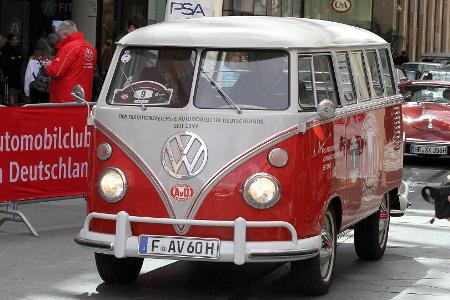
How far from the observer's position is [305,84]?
9.70m

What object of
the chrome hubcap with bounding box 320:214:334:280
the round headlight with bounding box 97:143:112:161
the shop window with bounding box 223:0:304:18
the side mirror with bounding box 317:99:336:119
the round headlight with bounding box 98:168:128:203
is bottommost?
the chrome hubcap with bounding box 320:214:334:280

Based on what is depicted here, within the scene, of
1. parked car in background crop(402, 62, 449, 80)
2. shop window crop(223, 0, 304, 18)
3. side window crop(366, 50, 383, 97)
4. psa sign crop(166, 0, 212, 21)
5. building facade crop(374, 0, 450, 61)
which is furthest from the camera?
building facade crop(374, 0, 450, 61)

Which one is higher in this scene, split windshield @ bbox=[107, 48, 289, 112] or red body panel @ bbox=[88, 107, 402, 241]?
split windshield @ bbox=[107, 48, 289, 112]

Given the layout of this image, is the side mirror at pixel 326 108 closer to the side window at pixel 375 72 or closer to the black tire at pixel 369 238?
the side window at pixel 375 72

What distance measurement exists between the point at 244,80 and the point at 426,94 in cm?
1466

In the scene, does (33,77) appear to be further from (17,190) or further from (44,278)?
(44,278)

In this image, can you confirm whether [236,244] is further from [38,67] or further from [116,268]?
[38,67]

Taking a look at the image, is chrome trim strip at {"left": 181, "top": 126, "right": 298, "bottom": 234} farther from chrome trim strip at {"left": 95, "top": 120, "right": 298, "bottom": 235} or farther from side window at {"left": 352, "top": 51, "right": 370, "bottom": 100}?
side window at {"left": 352, "top": 51, "right": 370, "bottom": 100}

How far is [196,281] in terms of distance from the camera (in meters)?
10.4

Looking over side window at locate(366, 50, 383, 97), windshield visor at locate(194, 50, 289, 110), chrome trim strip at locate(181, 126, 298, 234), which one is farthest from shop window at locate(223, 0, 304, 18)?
chrome trim strip at locate(181, 126, 298, 234)

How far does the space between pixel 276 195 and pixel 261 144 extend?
1.24ft

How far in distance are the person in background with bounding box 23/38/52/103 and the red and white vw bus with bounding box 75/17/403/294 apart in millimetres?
9458

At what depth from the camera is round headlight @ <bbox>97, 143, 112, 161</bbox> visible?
962 cm

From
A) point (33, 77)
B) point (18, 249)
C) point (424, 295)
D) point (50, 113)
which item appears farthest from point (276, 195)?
point (33, 77)
